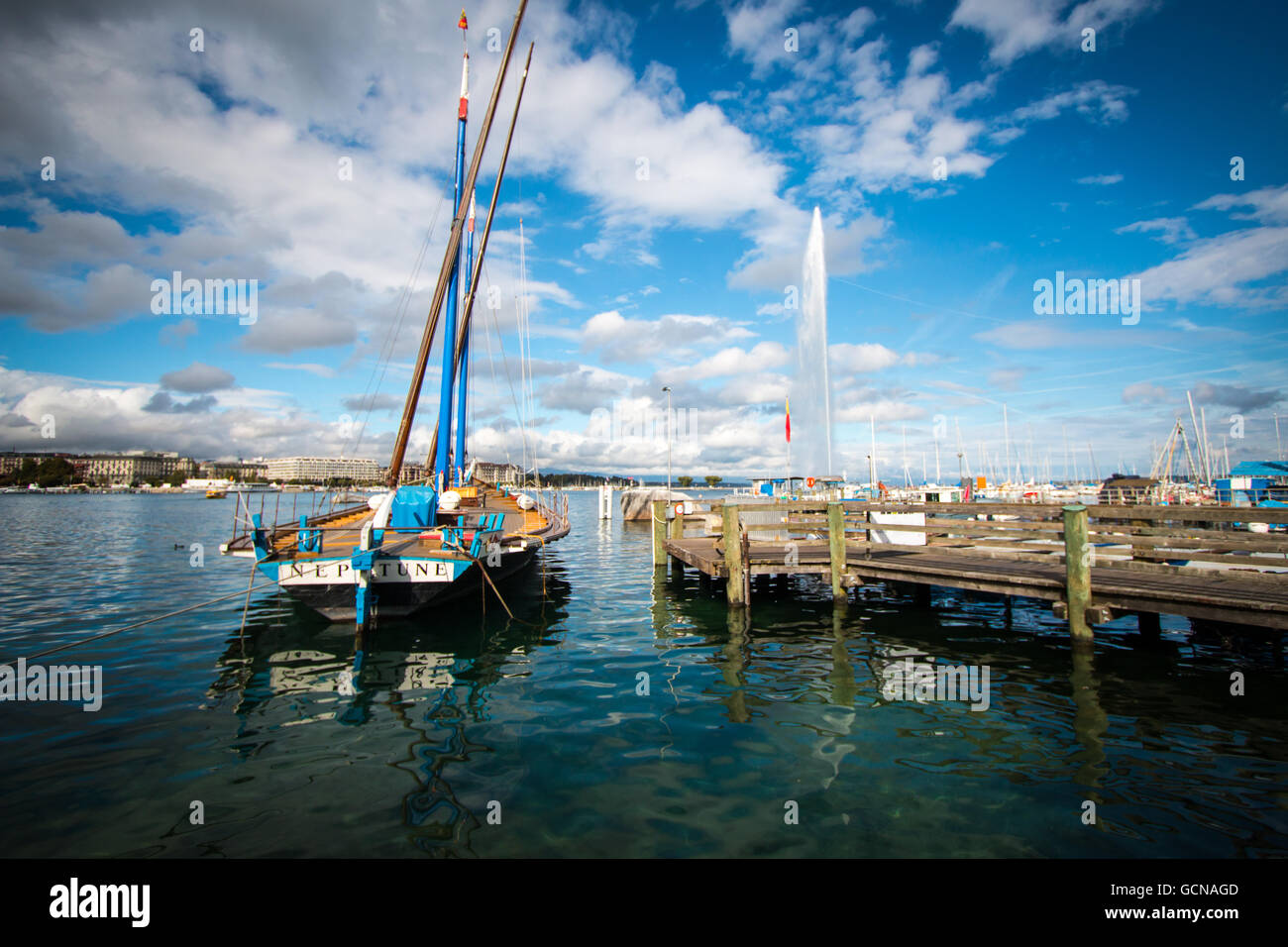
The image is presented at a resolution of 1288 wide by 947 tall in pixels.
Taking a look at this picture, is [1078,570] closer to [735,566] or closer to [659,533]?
[735,566]

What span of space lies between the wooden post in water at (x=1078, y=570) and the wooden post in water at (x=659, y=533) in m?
14.3

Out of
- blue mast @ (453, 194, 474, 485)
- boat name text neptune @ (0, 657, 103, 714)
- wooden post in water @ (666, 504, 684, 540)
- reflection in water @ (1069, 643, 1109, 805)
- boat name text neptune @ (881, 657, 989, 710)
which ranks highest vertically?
blue mast @ (453, 194, 474, 485)

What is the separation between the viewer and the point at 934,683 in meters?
A: 9.14

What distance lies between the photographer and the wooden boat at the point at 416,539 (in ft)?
39.6

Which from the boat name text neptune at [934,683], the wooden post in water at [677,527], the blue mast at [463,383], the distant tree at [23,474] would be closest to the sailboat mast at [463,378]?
the blue mast at [463,383]

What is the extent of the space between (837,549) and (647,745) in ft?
28.6

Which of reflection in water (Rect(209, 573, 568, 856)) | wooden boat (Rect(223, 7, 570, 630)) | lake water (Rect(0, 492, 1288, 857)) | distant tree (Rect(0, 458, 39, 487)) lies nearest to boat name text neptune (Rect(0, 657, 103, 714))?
lake water (Rect(0, 492, 1288, 857))

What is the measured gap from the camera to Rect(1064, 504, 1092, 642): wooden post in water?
976cm

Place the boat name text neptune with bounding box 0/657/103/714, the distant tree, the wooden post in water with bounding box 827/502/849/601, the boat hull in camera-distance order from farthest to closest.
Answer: the distant tree
the wooden post in water with bounding box 827/502/849/601
the boat hull
the boat name text neptune with bounding box 0/657/103/714

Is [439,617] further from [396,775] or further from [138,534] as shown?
[138,534]

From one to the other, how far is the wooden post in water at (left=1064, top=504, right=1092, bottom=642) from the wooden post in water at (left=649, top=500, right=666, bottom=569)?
14.3 metres

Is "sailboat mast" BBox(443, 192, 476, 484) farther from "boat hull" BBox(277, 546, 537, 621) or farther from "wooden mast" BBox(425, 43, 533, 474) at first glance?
"boat hull" BBox(277, 546, 537, 621)

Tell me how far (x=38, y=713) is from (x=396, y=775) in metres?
5.93

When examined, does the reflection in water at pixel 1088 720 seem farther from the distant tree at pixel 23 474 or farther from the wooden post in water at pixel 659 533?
the distant tree at pixel 23 474
